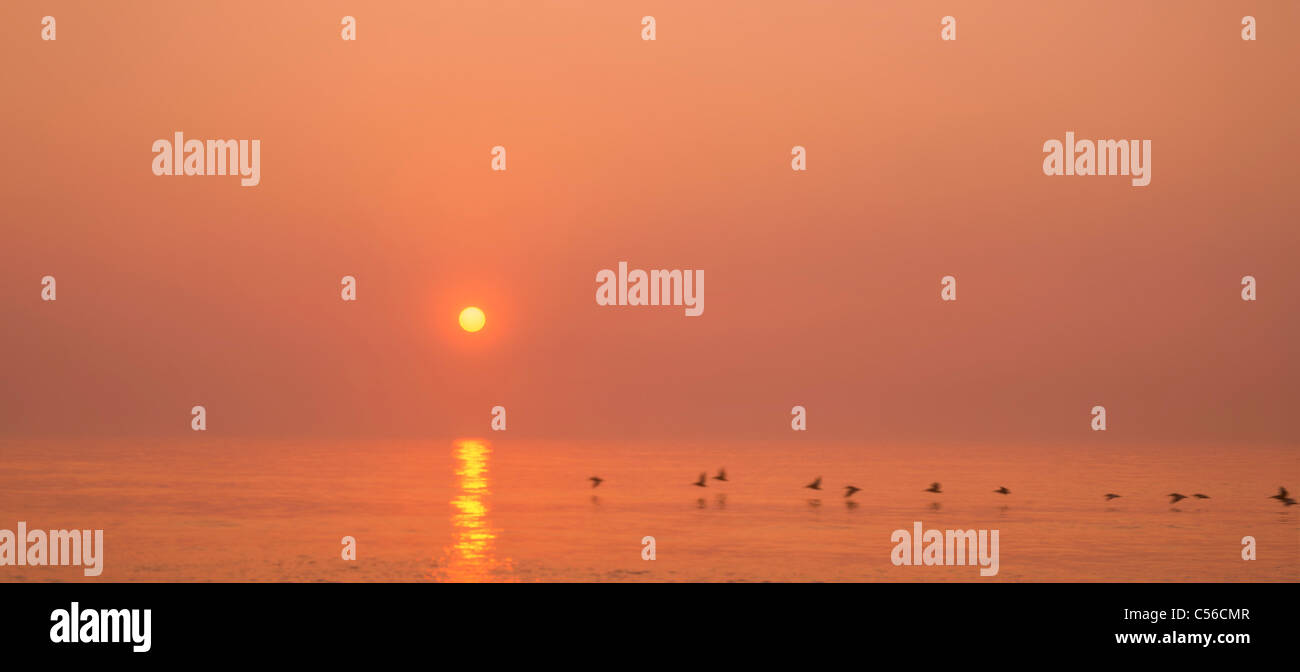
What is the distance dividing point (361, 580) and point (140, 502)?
3170cm

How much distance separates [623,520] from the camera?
166ft

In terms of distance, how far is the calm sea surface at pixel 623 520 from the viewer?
112 feet

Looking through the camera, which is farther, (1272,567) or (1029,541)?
(1029,541)

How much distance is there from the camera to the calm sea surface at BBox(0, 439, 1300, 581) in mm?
34094

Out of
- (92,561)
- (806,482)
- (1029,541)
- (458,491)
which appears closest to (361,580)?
(92,561)

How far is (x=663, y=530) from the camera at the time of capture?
46312 millimetres
